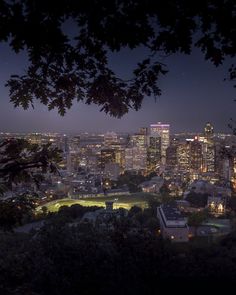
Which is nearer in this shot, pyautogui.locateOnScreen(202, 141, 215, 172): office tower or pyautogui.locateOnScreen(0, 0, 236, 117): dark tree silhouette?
pyautogui.locateOnScreen(0, 0, 236, 117): dark tree silhouette

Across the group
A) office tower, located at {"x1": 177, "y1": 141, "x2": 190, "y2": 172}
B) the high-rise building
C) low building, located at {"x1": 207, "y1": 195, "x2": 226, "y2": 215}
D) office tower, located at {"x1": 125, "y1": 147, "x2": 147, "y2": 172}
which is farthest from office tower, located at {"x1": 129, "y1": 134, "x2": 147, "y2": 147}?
low building, located at {"x1": 207, "y1": 195, "x2": 226, "y2": 215}

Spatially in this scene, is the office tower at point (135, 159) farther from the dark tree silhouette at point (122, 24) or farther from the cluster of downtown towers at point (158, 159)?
the dark tree silhouette at point (122, 24)

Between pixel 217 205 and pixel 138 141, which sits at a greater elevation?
pixel 138 141

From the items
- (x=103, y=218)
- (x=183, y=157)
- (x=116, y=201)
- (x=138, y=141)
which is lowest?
(x=116, y=201)

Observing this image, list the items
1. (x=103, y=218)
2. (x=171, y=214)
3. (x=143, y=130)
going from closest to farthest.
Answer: (x=103, y=218)
(x=171, y=214)
(x=143, y=130)

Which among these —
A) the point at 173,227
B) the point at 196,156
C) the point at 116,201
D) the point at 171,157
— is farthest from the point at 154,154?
the point at 173,227

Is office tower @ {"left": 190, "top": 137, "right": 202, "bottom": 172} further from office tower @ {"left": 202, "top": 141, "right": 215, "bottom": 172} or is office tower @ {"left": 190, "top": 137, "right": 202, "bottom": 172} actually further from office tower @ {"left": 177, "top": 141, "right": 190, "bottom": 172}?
office tower @ {"left": 202, "top": 141, "right": 215, "bottom": 172}

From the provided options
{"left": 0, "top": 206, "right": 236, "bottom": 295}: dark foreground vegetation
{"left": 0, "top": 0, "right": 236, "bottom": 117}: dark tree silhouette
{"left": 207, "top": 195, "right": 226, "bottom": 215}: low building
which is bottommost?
{"left": 207, "top": 195, "right": 226, "bottom": 215}: low building

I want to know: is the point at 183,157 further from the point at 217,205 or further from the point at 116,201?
the point at 217,205
